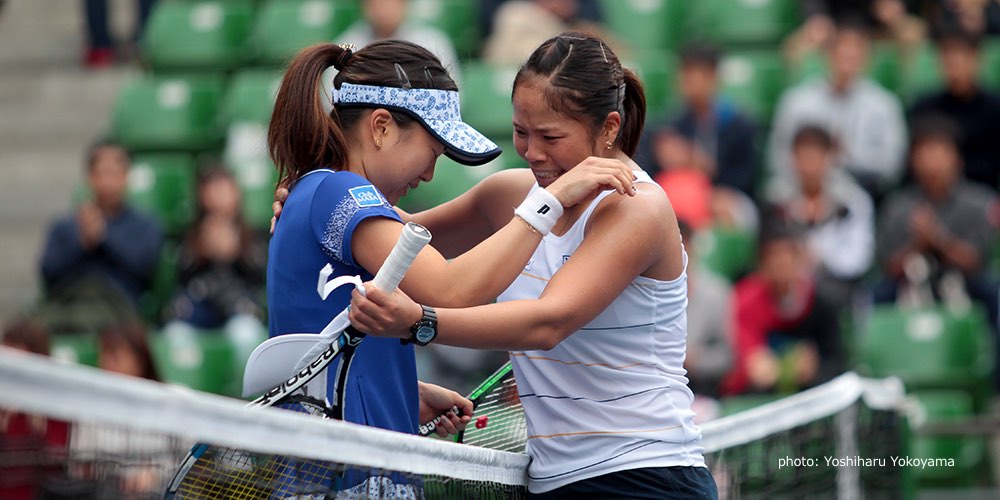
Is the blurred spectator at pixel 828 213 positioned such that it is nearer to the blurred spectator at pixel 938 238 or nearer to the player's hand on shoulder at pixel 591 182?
the blurred spectator at pixel 938 238

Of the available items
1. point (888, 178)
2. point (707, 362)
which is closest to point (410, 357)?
point (707, 362)

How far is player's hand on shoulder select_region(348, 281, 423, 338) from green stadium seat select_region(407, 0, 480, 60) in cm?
776

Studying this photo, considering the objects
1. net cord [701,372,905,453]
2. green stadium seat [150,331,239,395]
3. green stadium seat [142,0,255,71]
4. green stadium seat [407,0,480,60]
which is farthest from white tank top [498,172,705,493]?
green stadium seat [142,0,255,71]

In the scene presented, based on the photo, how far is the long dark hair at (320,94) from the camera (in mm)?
3096

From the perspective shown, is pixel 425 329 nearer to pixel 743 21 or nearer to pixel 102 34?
pixel 743 21

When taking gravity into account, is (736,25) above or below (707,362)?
above

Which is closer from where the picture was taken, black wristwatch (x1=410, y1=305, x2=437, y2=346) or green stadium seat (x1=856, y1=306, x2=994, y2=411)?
black wristwatch (x1=410, y1=305, x2=437, y2=346)

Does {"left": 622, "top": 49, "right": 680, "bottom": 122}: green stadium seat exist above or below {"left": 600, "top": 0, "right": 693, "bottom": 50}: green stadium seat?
below

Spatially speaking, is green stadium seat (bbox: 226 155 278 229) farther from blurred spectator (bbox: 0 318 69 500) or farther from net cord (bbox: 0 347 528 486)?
blurred spectator (bbox: 0 318 69 500)

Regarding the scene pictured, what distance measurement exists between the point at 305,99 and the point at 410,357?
1.93 feet

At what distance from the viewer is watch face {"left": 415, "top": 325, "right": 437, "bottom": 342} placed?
111 inches

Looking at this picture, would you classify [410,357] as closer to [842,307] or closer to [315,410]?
[315,410]

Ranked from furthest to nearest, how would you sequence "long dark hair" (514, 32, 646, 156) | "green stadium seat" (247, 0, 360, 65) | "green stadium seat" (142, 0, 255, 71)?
1. "green stadium seat" (142, 0, 255, 71)
2. "green stadium seat" (247, 0, 360, 65)
3. "long dark hair" (514, 32, 646, 156)

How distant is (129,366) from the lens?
6.80 metres
